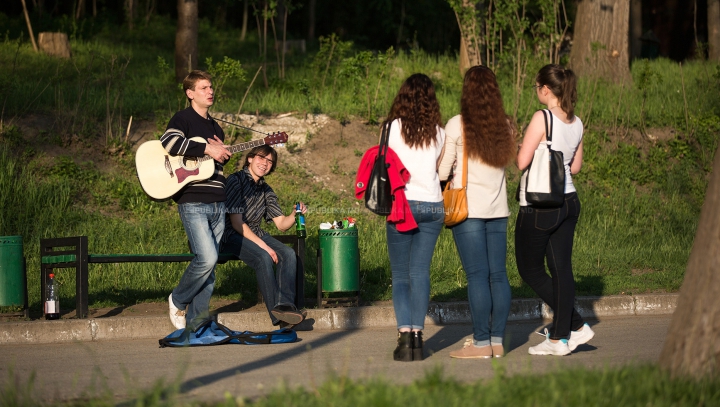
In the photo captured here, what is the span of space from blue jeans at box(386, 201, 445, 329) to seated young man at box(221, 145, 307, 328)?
181cm

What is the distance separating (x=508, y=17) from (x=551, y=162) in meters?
9.98

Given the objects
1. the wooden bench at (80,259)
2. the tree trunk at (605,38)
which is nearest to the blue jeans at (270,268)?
the wooden bench at (80,259)

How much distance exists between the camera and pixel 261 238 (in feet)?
27.4

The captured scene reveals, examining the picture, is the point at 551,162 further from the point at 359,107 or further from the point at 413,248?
the point at 359,107

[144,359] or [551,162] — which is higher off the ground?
[551,162]

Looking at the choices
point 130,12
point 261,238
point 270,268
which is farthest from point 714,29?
point 270,268

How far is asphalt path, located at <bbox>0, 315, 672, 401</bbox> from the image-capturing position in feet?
17.4

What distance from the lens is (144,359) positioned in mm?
6730

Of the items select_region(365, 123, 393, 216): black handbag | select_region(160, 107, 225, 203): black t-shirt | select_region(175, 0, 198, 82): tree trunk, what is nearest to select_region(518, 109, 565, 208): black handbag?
select_region(365, 123, 393, 216): black handbag

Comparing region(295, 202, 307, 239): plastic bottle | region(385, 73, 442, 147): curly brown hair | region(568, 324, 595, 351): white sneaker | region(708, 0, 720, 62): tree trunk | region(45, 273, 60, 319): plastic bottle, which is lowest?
region(568, 324, 595, 351): white sneaker

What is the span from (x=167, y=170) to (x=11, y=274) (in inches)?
72.0

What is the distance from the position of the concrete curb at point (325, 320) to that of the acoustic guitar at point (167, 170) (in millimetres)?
1378

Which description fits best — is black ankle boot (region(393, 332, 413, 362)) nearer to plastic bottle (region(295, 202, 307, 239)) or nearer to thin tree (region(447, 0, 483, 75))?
plastic bottle (region(295, 202, 307, 239))

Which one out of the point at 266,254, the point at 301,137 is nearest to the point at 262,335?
the point at 266,254
